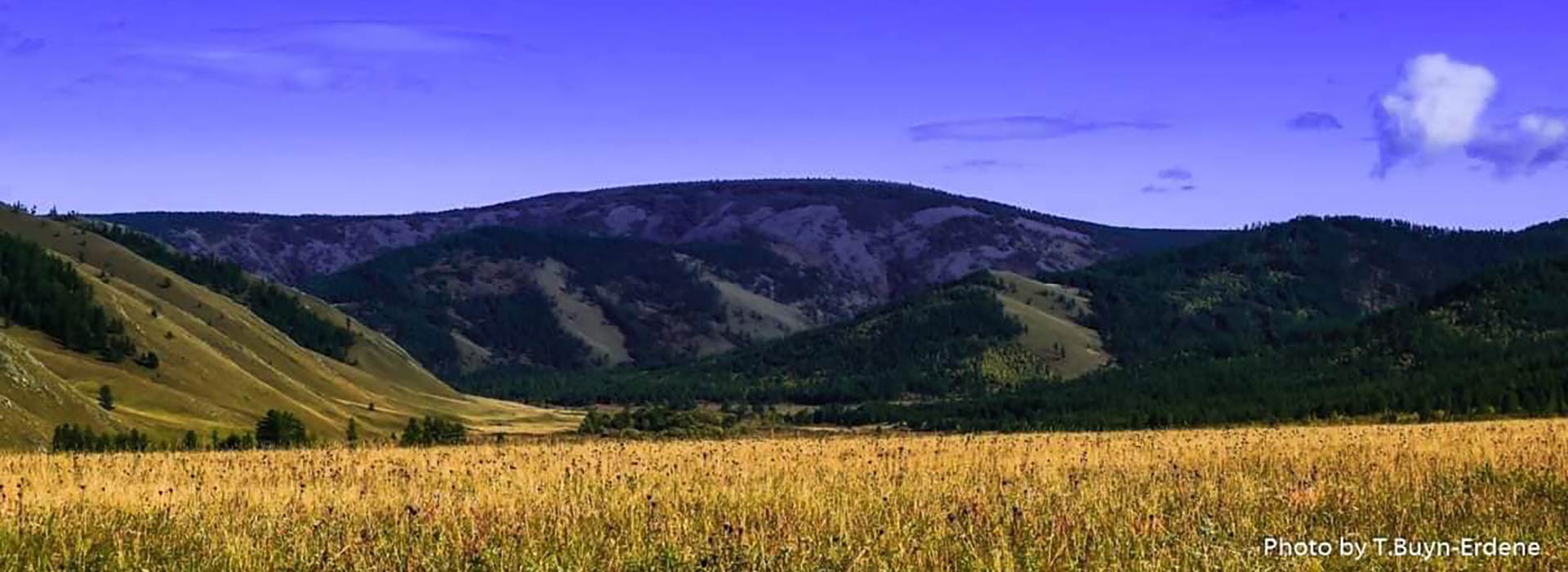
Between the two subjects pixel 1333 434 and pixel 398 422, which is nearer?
pixel 1333 434

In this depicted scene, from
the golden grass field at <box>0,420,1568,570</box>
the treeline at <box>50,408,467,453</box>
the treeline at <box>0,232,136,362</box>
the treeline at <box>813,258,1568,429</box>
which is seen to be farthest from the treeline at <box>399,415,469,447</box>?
the treeline at <box>813,258,1568,429</box>

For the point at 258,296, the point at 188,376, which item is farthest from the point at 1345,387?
the point at 258,296

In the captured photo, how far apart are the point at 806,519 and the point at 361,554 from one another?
175 inches

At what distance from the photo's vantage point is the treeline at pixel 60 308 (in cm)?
9600

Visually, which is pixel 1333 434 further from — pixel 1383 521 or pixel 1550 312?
pixel 1550 312

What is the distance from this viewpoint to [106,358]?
305 ft

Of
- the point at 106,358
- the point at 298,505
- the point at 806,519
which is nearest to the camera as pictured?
the point at 806,519

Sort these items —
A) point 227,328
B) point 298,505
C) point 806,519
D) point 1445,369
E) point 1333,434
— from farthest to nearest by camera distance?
point 1445,369 < point 227,328 < point 1333,434 < point 298,505 < point 806,519

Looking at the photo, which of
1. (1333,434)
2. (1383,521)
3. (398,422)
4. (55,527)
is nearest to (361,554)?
(55,527)

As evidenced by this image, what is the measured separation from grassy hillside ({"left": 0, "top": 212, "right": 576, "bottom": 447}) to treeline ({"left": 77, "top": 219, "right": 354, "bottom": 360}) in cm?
335

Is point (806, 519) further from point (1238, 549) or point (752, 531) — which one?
point (1238, 549)

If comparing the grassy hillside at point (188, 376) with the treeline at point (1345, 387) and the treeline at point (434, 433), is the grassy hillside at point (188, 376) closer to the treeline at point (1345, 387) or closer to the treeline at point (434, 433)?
the treeline at point (434, 433)

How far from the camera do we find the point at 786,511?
1534 centimetres

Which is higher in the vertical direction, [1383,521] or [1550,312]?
[1550,312]
